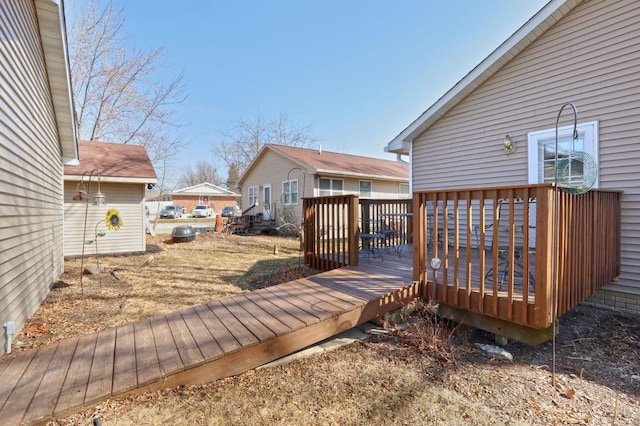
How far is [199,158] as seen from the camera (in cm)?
4669

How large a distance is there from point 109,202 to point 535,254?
32.7 ft

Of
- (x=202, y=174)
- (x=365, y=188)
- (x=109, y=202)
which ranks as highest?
(x=202, y=174)

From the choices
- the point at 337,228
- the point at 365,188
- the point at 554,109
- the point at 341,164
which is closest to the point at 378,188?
the point at 365,188

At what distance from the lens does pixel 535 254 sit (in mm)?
2818

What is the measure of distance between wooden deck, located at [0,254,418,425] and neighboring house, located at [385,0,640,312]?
3.36 meters

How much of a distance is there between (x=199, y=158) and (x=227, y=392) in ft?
159

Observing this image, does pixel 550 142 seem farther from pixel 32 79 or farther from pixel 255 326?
pixel 32 79

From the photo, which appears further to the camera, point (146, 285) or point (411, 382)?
point (146, 285)

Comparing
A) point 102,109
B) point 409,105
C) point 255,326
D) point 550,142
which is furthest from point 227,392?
point 102,109

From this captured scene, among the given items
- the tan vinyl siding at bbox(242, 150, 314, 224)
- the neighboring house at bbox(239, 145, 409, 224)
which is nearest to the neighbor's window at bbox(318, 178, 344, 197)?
the neighboring house at bbox(239, 145, 409, 224)

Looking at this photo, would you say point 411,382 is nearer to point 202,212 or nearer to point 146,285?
point 146,285

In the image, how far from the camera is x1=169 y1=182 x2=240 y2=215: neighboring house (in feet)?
113

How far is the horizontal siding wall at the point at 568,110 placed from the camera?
4352mm

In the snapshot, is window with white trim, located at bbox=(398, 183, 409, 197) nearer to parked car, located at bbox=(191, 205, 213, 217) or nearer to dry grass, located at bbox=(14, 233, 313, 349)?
dry grass, located at bbox=(14, 233, 313, 349)
